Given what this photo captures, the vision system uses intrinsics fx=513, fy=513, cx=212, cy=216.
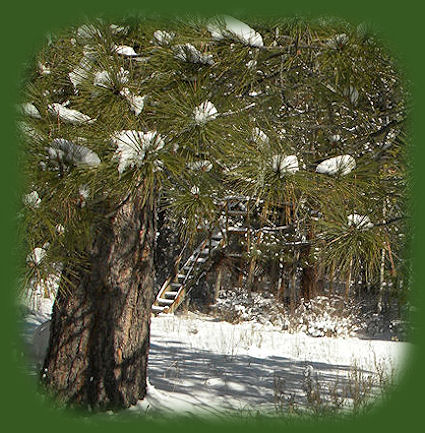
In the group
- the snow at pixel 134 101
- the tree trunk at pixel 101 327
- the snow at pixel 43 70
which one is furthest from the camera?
the tree trunk at pixel 101 327

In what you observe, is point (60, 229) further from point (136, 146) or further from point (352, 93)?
point (352, 93)

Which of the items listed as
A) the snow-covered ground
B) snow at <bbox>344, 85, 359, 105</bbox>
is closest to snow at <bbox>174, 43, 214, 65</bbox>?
snow at <bbox>344, 85, 359, 105</bbox>

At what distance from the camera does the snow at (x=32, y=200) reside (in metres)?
2.08

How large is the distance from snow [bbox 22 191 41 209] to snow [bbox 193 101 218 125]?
723 mm

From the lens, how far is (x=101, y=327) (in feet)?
10.9

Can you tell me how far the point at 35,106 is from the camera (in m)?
2.30

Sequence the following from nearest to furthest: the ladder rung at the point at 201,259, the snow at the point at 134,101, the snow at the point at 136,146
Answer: the snow at the point at 136,146 < the snow at the point at 134,101 < the ladder rung at the point at 201,259

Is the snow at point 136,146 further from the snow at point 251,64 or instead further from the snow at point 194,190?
the snow at point 251,64

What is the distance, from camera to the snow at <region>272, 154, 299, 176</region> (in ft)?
6.32

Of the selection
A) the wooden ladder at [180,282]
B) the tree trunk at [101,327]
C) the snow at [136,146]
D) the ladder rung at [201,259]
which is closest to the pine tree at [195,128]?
the snow at [136,146]

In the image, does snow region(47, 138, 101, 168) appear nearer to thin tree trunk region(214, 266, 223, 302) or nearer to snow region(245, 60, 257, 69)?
snow region(245, 60, 257, 69)

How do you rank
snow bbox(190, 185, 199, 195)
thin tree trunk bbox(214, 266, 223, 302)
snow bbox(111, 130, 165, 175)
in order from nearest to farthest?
snow bbox(111, 130, 165, 175)
snow bbox(190, 185, 199, 195)
thin tree trunk bbox(214, 266, 223, 302)

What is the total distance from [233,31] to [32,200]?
3.49ft

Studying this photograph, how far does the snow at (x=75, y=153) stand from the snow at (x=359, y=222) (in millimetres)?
1102
